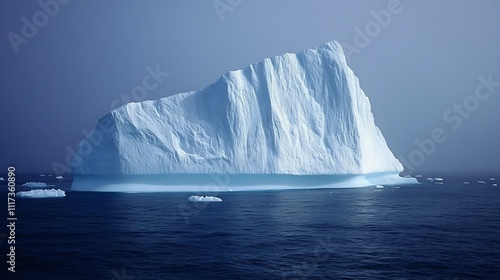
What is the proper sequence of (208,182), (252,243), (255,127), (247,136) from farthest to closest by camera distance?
1. (255,127)
2. (247,136)
3. (208,182)
4. (252,243)

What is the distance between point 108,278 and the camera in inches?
249

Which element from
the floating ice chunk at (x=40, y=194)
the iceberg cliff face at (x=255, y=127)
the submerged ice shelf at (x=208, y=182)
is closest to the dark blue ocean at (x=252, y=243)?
the floating ice chunk at (x=40, y=194)

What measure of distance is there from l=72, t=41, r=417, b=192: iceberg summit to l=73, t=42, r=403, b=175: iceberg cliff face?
0.06 metres

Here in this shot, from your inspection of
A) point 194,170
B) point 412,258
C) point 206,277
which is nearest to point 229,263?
point 206,277

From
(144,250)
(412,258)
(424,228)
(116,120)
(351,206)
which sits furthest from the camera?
(116,120)

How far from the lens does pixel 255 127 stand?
23.1 meters

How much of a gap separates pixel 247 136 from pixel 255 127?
2.53 feet

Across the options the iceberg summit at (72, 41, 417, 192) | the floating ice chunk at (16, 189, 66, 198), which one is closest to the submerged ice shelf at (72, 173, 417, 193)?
the iceberg summit at (72, 41, 417, 192)

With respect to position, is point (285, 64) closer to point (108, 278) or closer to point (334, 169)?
point (334, 169)

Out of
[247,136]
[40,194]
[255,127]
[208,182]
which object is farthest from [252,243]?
[40,194]

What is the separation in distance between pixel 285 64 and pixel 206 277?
2022cm

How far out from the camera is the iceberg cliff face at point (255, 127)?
2122 cm

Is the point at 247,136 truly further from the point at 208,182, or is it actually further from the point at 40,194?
the point at 40,194

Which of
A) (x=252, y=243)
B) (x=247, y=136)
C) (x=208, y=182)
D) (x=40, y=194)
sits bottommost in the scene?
(x=252, y=243)
